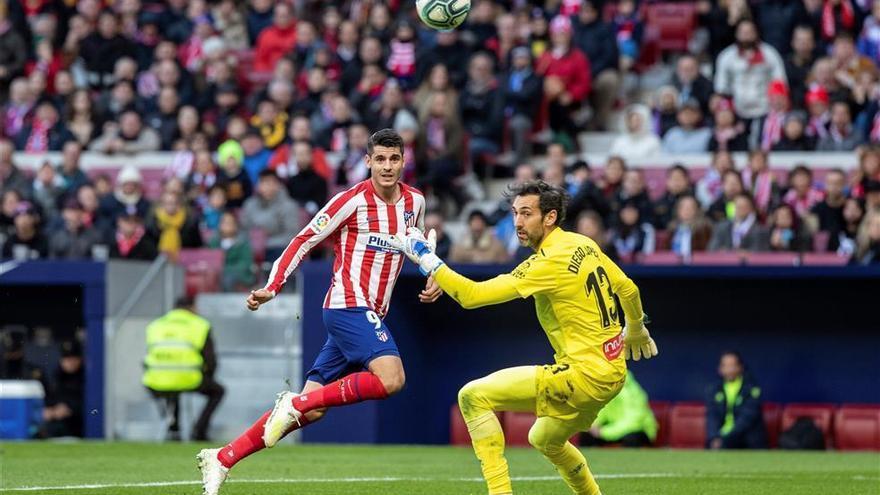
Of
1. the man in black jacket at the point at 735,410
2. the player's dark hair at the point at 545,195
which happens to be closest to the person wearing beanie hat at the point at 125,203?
the man in black jacket at the point at 735,410

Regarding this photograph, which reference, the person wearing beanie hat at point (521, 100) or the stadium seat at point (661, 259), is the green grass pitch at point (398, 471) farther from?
the person wearing beanie hat at point (521, 100)

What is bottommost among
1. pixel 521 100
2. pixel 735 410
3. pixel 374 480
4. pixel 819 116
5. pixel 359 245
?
pixel 735 410

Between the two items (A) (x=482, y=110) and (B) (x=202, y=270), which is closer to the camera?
(B) (x=202, y=270)

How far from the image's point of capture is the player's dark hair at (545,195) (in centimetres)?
855

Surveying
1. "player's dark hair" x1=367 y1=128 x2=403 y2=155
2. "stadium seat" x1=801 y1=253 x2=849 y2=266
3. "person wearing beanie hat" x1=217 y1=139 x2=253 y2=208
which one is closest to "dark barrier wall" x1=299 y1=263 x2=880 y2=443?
"stadium seat" x1=801 y1=253 x2=849 y2=266

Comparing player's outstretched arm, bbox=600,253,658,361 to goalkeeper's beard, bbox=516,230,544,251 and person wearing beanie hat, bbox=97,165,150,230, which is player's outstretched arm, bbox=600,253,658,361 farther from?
person wearing beanie hat, bbox=97,165,150,230

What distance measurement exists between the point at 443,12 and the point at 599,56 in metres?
9.25

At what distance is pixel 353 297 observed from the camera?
945cm

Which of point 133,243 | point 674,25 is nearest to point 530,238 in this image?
point 133,243

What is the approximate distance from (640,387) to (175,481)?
7.84m

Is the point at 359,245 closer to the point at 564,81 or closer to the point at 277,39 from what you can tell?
the point at 564,81

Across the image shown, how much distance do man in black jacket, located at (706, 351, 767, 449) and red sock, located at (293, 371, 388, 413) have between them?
8227 mm

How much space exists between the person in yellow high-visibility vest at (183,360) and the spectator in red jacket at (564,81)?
5.37 m

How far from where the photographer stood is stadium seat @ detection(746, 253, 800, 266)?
16.8 meters
